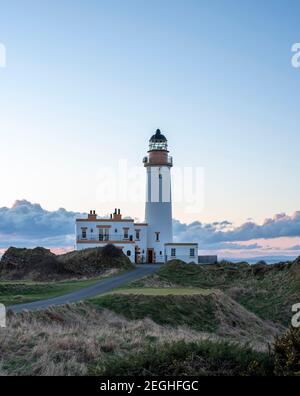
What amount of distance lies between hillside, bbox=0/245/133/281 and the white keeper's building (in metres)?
4.57

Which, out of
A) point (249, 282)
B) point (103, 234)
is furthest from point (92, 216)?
point (249, 282)

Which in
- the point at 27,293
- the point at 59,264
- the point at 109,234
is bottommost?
the point at 27,293

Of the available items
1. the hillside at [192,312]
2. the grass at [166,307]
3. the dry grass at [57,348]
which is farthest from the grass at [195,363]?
the grass at [166,307]

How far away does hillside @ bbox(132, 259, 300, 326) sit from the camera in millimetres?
35438

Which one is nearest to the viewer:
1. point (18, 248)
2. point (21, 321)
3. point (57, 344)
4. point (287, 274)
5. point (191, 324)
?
point (57, 344)

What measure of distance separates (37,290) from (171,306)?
11165 mm

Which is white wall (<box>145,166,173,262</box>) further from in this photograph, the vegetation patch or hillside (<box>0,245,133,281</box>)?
the vegetation patch

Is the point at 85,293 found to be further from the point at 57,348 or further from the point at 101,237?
the point at 101,237

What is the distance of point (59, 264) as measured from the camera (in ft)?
171

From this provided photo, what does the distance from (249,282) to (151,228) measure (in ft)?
62.8

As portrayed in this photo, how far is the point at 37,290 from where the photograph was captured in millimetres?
34438

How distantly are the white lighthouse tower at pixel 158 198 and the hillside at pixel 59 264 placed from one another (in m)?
8.04
